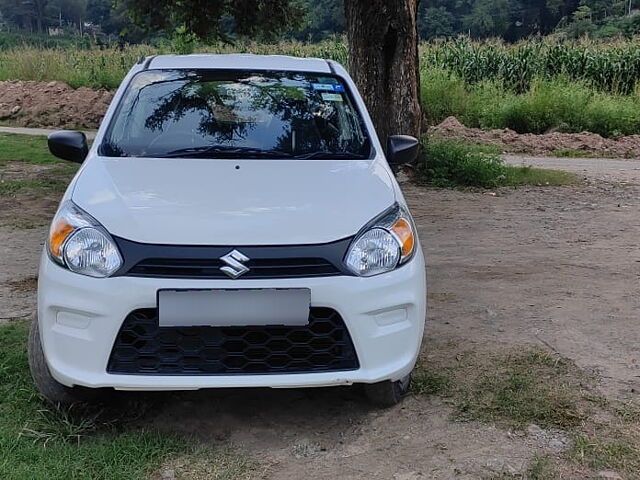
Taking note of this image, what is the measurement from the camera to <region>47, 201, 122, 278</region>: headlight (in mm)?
2832

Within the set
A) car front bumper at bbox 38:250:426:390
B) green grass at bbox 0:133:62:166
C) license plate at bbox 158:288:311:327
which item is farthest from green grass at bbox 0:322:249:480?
green grass at bbox 0:133:62:166

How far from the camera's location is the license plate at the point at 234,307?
2.76m

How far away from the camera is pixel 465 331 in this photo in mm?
4426

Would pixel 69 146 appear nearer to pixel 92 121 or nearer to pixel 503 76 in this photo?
pixel 92 121

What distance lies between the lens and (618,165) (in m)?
12.2

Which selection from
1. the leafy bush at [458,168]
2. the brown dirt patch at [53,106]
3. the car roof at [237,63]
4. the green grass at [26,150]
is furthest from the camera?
the brown dirt patch at [53,106]

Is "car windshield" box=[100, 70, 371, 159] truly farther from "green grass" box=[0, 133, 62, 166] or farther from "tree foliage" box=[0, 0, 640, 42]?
"tree foliage" box=[0, 0, 640, 42]

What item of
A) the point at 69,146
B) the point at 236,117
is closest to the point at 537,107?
the point at 236,117

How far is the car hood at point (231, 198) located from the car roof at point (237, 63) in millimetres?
1044

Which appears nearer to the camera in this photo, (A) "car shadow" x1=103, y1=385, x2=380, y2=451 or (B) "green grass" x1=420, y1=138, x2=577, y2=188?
(A) "car shadow" x1=103, y1=385, x2=380, y2=451

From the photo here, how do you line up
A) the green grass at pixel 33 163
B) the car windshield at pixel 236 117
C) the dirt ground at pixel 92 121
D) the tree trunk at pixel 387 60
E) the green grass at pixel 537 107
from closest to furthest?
the car windshield at pixel 236 117 < the green grass at pixel 33 163 < the tree trunk at pixel 387 60 < the dirt ground at pixel 92 121 < the green grass at pixel 537 107

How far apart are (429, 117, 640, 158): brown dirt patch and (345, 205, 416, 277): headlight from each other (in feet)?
36.9

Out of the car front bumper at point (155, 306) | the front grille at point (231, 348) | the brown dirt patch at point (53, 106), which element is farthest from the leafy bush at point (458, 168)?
the brown dirt patch at point (53, 106)

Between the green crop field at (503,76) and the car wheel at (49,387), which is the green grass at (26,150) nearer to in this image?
the green crop field at (503,76)
